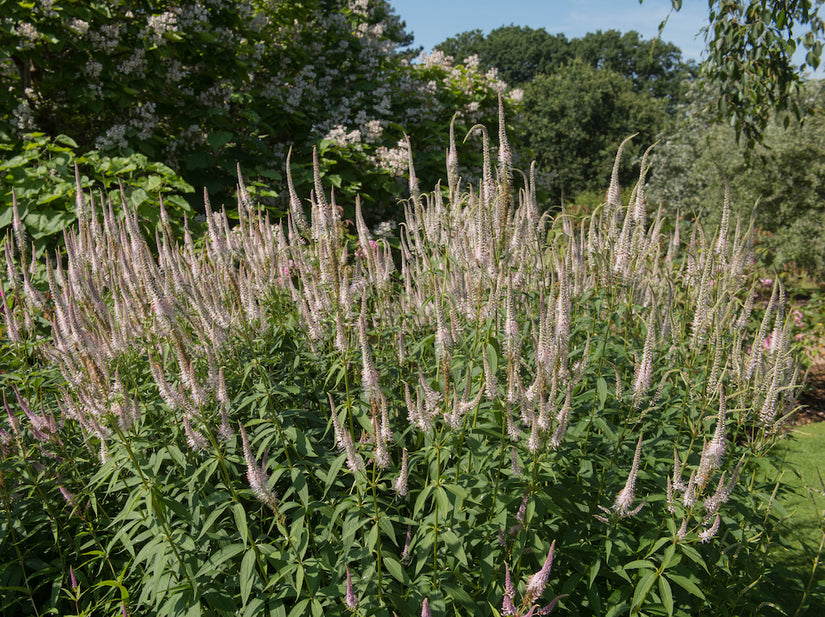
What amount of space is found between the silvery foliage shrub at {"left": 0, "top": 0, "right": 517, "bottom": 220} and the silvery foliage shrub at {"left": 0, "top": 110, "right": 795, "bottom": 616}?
3.71 m

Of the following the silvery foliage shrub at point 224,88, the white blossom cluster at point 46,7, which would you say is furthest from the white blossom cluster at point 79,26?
the white blossom cluster at point 46,7

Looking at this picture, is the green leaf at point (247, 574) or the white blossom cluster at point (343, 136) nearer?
the green leaf at point (247, 574)

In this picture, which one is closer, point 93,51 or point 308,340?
point 308,340

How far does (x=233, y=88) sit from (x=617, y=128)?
43075 millimetres

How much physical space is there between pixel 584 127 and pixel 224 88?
41.8 meters

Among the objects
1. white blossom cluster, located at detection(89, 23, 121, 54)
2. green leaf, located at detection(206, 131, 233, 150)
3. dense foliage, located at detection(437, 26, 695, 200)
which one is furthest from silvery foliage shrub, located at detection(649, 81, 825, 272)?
dense foliage, located at detection(437, 26, 695, 200)

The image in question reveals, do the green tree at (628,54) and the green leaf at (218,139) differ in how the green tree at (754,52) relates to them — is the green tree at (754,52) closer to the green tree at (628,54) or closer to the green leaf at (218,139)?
the green leaf at (218,139)

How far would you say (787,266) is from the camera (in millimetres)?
12844

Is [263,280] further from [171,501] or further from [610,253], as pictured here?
[610,253]

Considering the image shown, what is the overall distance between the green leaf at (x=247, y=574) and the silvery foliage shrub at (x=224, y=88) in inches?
200

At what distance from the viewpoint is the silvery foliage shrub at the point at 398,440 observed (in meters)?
2.61

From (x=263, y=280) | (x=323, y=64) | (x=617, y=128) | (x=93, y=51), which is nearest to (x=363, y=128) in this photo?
(x=323, y=64)

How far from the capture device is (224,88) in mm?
9508

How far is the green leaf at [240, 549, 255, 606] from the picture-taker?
248 cm
